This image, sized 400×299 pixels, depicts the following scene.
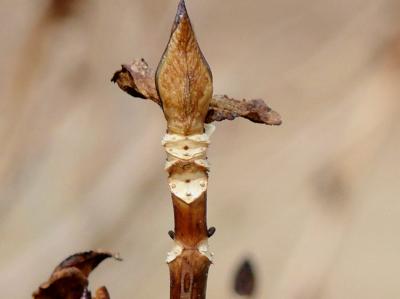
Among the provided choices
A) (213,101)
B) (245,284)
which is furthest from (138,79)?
(245,284)

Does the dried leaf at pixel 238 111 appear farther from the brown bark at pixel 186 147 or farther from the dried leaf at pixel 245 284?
the dried leaf at pixel 245 284

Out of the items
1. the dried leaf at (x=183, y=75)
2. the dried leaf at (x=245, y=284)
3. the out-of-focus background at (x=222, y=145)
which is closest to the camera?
the dried leaf at (x=183, y=75)

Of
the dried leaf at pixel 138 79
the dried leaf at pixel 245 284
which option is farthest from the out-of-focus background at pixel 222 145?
the dried leaf at pixel 138 79

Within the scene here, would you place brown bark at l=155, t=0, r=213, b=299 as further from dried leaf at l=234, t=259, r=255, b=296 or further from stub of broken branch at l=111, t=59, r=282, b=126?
dried leaf at l=234, t=259, r=255, b=296

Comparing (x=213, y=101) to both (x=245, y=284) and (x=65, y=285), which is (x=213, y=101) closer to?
(x=65, y=285)

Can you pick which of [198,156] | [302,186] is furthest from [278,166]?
[198,156]

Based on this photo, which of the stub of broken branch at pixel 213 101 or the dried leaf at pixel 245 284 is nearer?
the stub of broken branch at pixel 213 101
